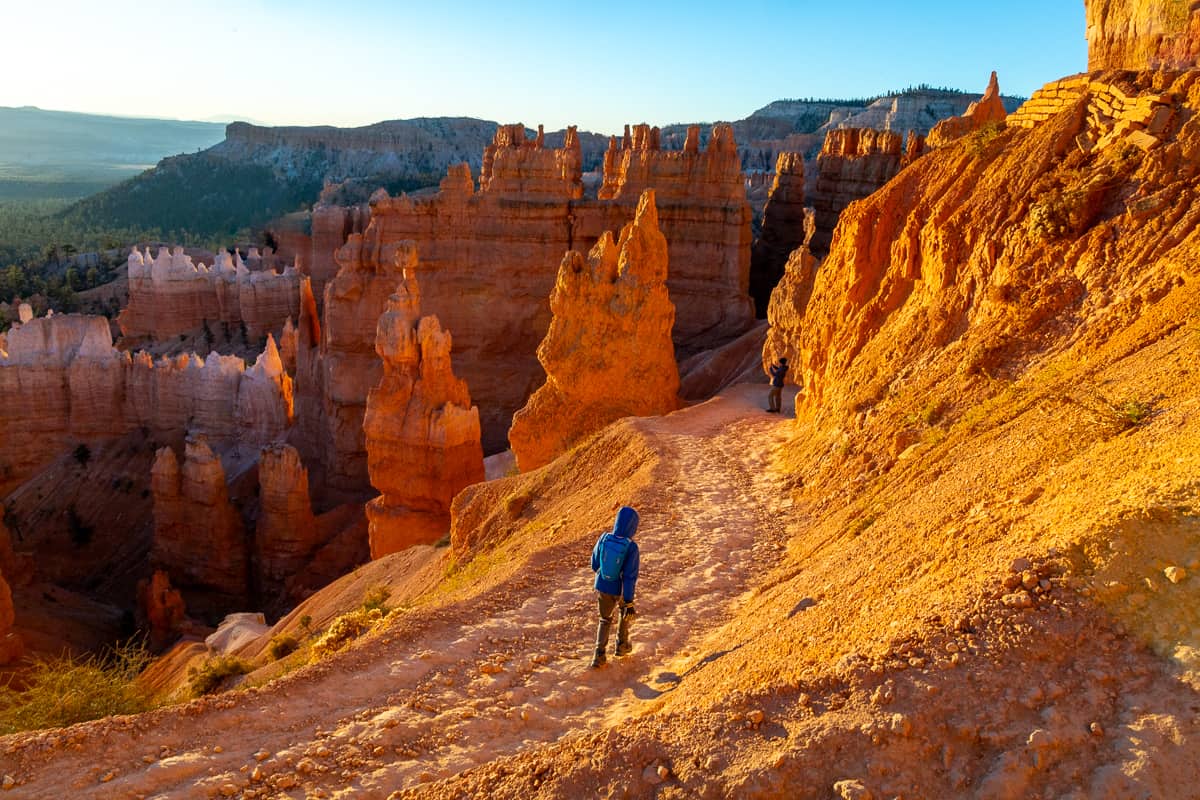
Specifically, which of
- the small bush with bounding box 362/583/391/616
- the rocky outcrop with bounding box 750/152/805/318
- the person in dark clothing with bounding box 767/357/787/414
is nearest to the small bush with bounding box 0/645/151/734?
the small bush with bounding box 362/583/391/616

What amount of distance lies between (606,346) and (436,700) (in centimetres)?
1122

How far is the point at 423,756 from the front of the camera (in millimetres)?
5664

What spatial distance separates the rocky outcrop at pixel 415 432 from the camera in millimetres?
19609

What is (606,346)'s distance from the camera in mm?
17078

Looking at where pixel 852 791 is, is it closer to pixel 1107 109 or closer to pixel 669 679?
pixel 669 679

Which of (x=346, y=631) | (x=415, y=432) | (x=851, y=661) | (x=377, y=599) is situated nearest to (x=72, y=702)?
(x=346, y=631)

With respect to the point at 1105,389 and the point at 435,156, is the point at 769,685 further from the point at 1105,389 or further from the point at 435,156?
the point at 435,156

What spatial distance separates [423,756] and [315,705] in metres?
1.09

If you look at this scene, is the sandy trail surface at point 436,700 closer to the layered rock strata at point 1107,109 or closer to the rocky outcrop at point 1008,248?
the rocky outcrop at point 1008,248

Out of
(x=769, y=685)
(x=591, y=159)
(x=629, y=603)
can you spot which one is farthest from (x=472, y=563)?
(x=591, y=159)

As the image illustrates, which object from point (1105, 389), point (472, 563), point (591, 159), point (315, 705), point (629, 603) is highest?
point (591, 159)

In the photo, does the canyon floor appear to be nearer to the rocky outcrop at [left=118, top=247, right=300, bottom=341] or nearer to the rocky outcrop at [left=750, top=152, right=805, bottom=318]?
the rocky outcrop at [left=750, top=152, right=805, bottom=318]

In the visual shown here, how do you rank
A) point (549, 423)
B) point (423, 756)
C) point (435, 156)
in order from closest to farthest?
point (423, 756) < point (549, 423) < point (435, 156)

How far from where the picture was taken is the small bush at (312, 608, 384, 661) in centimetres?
890
